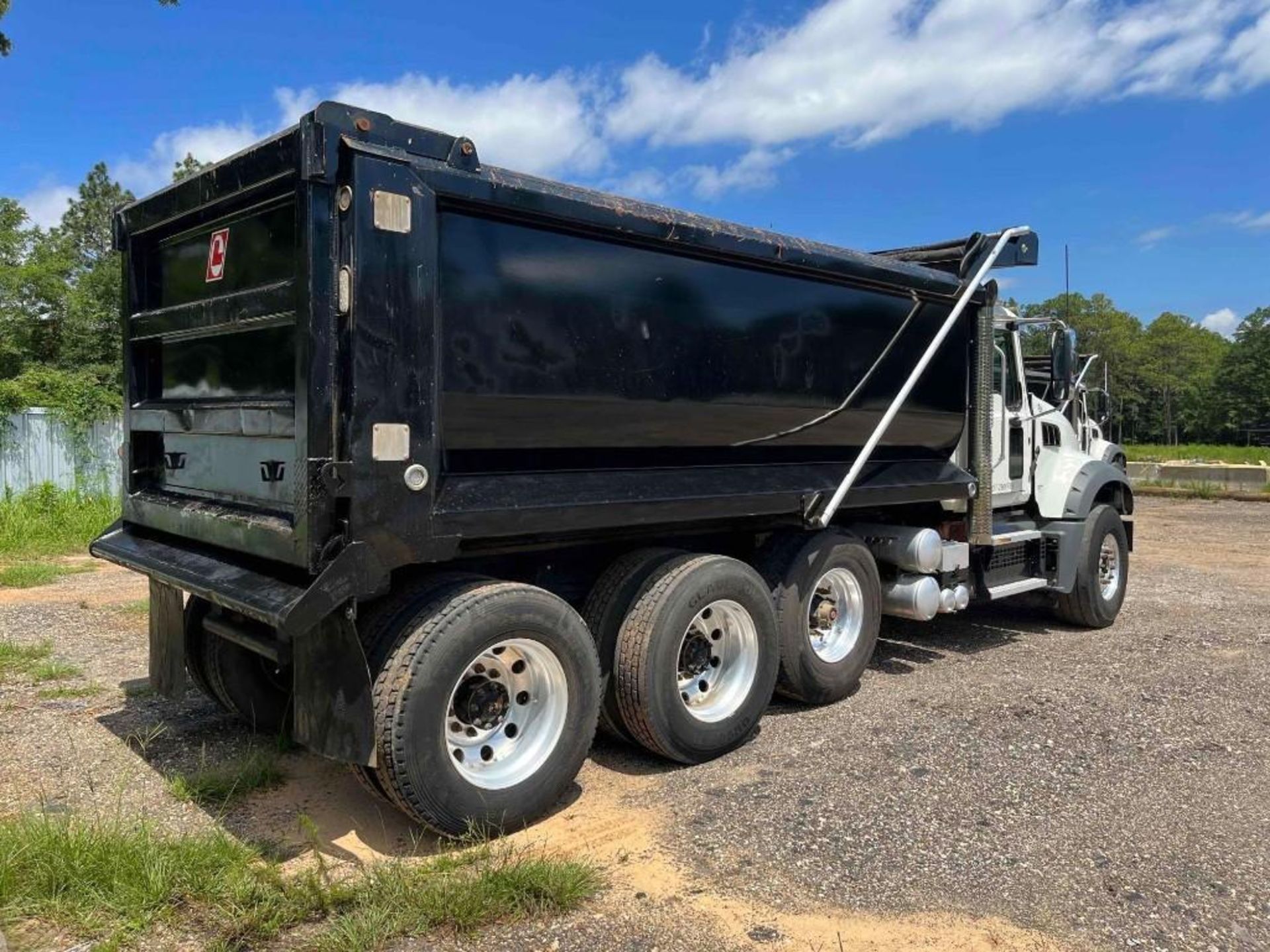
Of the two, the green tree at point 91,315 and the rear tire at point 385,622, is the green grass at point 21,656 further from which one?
the green tree at point 91,315

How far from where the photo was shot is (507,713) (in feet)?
13.3

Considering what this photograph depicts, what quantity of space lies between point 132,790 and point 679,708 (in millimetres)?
2532

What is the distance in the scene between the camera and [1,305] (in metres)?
22.9

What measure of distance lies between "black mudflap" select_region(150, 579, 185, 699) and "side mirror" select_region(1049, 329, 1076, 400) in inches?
255

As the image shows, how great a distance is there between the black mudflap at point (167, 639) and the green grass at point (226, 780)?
520 millimetres

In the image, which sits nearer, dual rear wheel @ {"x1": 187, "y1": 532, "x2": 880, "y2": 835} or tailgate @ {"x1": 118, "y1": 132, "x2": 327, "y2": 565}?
dual rear wheel @ {"x1": 187, "y1": 532, "x2": 880, "y2": 835}

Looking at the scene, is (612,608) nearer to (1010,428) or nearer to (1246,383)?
(1010,428)

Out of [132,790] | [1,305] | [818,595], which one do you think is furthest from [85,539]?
[1,305]

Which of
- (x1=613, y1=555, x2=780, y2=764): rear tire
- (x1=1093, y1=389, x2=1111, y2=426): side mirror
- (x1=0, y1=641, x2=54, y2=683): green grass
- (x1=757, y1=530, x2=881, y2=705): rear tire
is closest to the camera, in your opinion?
(x1=613, y1=555, x2=780, y2=764): rear tire

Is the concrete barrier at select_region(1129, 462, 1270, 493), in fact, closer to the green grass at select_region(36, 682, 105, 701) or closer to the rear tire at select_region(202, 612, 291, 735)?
the rear tire at select_region(202, 612, 291, 735)

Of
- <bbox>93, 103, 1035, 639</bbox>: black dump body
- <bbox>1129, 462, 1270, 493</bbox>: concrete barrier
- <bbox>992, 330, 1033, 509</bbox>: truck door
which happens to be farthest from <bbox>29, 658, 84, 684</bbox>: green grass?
<bbox>1129, 462, 1270, 493</bbox>: concrete barrier

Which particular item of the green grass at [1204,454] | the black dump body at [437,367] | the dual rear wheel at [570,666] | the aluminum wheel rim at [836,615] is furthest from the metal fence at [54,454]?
the green grass at [1204,454]

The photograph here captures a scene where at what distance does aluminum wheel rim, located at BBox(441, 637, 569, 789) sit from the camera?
12.8 feet

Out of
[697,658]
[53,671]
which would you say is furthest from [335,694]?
[53,671]
